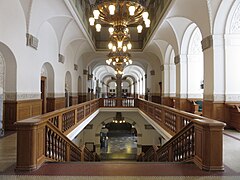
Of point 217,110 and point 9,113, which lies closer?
point 9,113

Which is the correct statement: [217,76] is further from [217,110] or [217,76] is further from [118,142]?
[118,142]

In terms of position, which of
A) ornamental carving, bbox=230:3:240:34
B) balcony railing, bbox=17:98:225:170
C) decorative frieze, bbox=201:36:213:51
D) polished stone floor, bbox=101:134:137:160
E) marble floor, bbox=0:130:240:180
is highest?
ornamental carving, bbox=230:3:240:34

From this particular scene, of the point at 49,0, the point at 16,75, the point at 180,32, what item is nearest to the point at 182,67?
the point at 180,32

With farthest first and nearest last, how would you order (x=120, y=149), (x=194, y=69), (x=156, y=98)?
(x=120, y=149), (x=156, y=98), (x=194, y=69)

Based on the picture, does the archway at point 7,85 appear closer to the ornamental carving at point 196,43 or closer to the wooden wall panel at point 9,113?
the wooden wall panel at point 9,113

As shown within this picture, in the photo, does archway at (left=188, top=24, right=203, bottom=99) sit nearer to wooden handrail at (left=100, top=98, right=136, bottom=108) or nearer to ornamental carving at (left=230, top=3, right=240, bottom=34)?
ornamental carving at (left=230, top=3, right=240, bottom=34)

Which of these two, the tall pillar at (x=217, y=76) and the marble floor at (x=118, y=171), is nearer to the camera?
the marble floor at (x=118, y=171)

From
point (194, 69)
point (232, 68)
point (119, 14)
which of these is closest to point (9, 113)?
point (119, 14)

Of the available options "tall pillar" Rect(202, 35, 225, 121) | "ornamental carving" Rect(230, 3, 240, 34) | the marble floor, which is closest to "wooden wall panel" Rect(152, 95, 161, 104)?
"tall pillar" Rect(202, 35, 225, 121)

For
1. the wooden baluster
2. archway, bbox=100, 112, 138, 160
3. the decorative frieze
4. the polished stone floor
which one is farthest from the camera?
the polished stone floor

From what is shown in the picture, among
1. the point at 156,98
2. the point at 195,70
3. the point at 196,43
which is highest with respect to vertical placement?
the point at 196,43

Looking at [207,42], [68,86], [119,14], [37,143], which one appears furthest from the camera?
[68,86]

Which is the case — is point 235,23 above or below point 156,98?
above

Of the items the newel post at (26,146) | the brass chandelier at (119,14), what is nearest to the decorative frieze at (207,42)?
the brass chandelier at (119,14)
